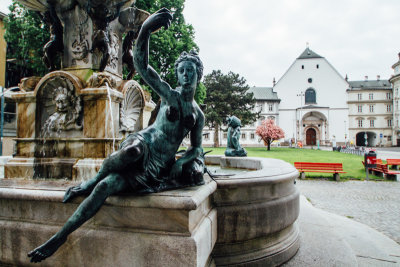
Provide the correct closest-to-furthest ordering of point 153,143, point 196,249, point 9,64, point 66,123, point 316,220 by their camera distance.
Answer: point 196,249 → point 153,143 → point 66,123 → point 316,220 → point 9,64

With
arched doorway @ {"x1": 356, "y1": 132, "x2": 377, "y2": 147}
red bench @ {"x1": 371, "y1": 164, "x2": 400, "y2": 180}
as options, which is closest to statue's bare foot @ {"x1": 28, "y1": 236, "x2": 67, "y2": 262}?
red bench @ {"x1": 371, "y1": 164, "x2": 400, "y2": 180}

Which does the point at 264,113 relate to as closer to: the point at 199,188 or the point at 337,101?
the point at 337,101

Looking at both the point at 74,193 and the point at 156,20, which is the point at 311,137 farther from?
the point at 74,193

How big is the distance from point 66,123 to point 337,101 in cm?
6211

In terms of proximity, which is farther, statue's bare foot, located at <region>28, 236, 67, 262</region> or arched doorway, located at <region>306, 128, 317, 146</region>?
arched doorway, located at <region>306, 128, 317, 146</region>

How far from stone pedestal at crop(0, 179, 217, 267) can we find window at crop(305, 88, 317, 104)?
60624 mm

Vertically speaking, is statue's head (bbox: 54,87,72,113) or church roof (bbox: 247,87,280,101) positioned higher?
church roof (bbox: 247,87,280,101)

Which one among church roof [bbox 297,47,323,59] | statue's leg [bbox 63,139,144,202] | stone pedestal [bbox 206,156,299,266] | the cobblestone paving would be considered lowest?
the cobblestone paving

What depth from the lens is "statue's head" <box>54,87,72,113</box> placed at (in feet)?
13.5

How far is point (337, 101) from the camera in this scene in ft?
184

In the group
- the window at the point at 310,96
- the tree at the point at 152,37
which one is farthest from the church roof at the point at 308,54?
the tree at the point at 152,37

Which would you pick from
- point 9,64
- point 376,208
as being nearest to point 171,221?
point 376,208

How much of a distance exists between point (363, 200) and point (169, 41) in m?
15.1

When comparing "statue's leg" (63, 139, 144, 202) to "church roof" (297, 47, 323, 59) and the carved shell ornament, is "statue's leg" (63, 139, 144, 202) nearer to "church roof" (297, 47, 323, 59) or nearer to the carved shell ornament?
the carved shell ornament
